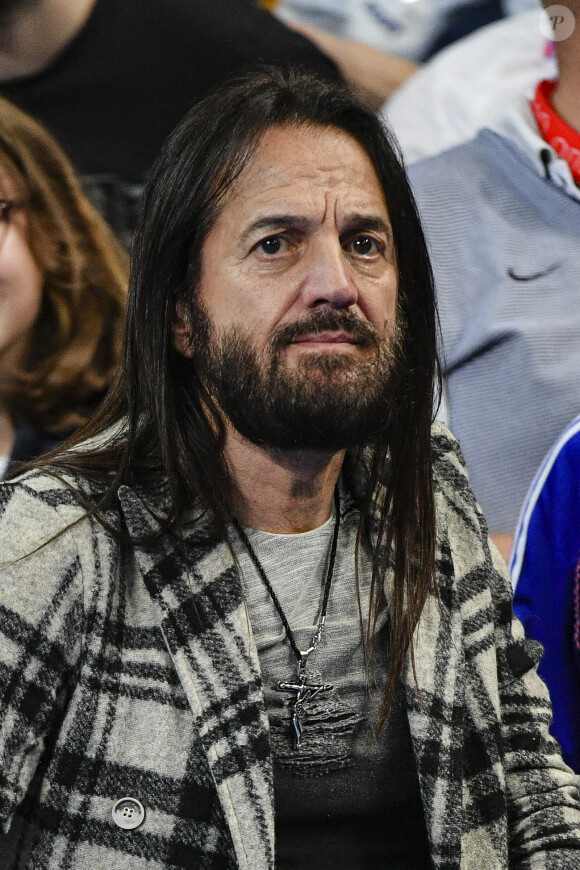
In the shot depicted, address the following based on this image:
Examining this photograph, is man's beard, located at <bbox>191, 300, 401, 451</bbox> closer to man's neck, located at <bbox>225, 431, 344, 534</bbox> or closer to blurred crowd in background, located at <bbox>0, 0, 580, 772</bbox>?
man's neck, located at <bbox>225, 431, 344, 534</bbox>

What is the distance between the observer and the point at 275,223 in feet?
3.65

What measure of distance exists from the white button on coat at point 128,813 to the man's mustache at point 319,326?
0.48 m

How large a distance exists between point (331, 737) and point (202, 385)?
1.38ft

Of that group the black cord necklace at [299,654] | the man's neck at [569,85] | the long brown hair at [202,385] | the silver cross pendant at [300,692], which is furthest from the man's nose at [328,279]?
the man's neck at [569,85]

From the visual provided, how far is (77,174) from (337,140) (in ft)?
2.02

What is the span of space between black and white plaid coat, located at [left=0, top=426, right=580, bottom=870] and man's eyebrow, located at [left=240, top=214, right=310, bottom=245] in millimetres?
317

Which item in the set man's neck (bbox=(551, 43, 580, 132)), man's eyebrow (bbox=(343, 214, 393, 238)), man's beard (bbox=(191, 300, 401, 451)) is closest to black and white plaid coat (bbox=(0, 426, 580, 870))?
man's beard (bbox=(191, 300, 401, 451))

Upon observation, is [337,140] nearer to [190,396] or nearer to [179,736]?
[190,396]

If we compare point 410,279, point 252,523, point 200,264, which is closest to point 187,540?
point 252,523

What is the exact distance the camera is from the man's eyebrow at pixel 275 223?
43.6 inches

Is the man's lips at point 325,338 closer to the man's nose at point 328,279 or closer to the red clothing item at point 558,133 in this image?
the man's nose at point 328,279

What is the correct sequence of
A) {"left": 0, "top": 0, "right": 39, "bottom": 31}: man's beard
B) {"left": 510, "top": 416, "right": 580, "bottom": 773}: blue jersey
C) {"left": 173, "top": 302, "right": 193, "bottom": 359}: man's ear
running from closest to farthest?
{"left": 173, "top": 302, "right": 193, "bottom": 359}: man's ear < {"left": 510, "top": 416, "right": 580, "bottom": 773}: blue jersey < {"left": 0, "top": 0, "right": 39, "bottom": 31}: man's beard

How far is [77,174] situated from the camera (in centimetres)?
164

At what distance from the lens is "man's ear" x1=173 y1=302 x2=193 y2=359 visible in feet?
3.87
